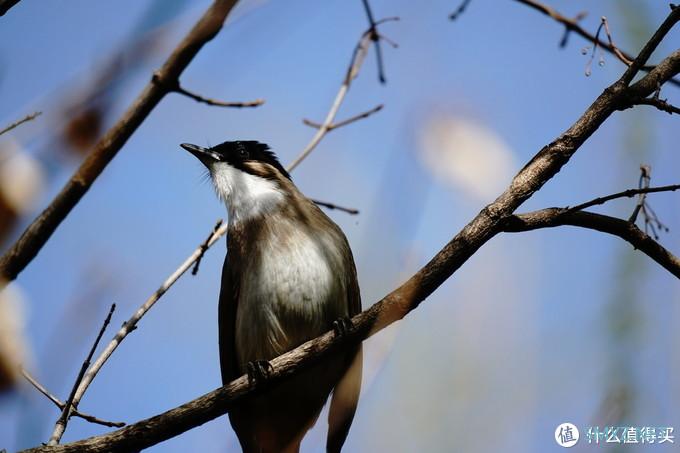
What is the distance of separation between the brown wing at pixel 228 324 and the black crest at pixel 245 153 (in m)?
1.14

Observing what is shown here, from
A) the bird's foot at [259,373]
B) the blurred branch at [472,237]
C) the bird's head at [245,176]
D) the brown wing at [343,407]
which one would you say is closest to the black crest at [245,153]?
the bird's head at [245,176]

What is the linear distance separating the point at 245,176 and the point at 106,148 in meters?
2.94

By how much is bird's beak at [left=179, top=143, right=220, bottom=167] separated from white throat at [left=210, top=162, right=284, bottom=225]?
59 millimetres

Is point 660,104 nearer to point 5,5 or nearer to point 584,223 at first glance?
point 584,223

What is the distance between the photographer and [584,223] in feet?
11.5

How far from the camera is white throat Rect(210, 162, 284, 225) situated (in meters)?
5.60

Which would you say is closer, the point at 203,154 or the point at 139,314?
the point at 139,314

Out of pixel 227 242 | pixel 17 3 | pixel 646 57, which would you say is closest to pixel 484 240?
pixel 646 57

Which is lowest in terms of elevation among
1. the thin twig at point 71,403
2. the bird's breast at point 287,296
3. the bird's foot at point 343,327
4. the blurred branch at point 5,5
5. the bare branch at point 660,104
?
the thin twig at point 71,403

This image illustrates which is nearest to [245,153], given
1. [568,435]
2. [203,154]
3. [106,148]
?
[203,154]

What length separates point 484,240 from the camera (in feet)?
11.4

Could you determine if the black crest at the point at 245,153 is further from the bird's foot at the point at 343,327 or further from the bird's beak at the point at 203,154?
the bird's foot at the point at 343,327

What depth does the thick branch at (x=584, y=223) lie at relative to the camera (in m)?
3.42

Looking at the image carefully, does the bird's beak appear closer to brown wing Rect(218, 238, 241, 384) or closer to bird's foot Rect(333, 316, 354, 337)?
brown wing Rect(218, 238, 241, 384)
